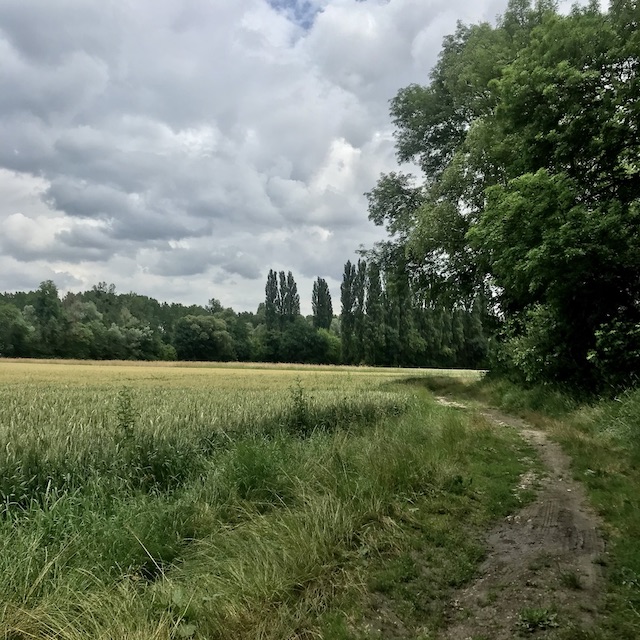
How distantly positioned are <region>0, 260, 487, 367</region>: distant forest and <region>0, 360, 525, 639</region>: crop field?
69.7m

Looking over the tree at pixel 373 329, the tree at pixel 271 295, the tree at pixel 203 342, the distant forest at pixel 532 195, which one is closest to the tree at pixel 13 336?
the tree at pixel 203 342

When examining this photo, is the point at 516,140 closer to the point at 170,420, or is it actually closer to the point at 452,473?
the point at 452,473

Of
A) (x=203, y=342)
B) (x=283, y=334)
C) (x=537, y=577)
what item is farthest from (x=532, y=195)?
(x=203, y=342)

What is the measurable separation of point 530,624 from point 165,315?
129m

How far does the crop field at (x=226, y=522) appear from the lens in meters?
3.66

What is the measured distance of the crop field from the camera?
366cm

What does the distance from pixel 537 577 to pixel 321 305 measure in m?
93.6

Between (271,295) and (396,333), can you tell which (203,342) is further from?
(396,333)

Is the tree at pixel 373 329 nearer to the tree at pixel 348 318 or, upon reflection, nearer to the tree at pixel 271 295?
the tree at pixel 348 318

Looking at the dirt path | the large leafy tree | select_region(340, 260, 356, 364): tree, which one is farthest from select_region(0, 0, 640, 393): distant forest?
select_region(340, 260, 356, 364): tree

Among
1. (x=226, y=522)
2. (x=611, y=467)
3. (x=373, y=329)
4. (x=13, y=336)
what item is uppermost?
(x=13, y=336)

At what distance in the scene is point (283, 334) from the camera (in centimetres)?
8981

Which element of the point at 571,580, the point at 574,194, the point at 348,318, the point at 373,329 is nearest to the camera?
the point at 571,580

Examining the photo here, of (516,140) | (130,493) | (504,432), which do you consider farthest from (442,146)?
(130,493)
